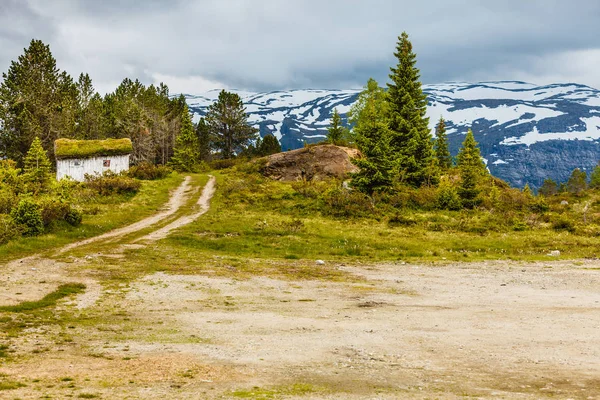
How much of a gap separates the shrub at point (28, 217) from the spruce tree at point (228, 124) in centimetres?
6487

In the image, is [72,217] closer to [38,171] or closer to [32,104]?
[38,171]

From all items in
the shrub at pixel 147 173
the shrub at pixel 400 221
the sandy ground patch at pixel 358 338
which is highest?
the shrub at pixel 147 173

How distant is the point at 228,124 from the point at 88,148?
34.8 metres

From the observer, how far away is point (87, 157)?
59000 millimetres

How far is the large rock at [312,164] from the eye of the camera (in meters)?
54.0

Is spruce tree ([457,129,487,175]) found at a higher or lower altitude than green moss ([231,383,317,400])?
higher

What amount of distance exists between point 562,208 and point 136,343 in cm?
4091

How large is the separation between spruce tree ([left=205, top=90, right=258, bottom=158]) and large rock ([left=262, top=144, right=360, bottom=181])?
116 feet

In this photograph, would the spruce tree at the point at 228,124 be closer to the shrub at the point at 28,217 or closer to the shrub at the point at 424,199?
the shrub at the point at 424,199

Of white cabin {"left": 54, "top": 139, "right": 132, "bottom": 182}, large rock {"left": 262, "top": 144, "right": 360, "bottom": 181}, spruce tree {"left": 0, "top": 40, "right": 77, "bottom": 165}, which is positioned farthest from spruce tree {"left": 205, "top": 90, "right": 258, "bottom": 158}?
large rock {"left": 262, "top": 144, "right": 360, "bottom": 181}

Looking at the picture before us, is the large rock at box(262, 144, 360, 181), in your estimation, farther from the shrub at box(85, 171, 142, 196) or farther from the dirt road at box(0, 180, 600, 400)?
the dirt road at box(0, 180, 600, 400)

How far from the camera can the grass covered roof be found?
58.0 m

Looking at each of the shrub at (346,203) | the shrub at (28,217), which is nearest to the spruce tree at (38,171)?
the shrub at (28,217)

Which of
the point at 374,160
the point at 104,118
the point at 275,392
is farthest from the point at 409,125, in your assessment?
the point at 104,118
